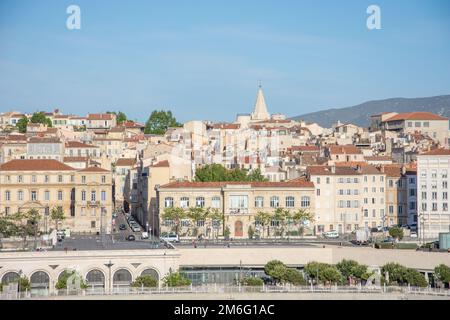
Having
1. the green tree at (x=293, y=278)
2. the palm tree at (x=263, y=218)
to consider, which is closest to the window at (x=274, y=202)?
the palm tree at (x=263, y=218)

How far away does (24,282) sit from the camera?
167ft

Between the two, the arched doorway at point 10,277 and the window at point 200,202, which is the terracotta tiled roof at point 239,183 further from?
the arched doorway at point 10,277

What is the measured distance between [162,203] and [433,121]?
141 feet

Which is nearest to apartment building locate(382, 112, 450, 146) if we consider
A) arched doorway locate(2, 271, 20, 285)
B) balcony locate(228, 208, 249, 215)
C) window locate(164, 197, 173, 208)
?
balcony locate(228, 208, 249, 215)

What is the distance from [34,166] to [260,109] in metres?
59.9

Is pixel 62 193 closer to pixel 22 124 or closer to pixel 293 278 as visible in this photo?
pixel 293 278

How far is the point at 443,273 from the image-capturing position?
52.5m

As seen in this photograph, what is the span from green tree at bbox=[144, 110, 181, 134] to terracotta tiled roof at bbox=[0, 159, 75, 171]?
140 ft

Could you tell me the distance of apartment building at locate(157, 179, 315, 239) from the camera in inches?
2753

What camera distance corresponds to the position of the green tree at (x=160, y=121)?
116438 mm

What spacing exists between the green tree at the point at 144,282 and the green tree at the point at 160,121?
6459 centimetres

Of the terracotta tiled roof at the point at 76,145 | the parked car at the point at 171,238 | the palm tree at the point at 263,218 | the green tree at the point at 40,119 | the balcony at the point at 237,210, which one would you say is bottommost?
the parked car at the point at 171,238

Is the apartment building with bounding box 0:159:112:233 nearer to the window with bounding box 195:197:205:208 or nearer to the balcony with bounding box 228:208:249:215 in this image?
the window with bounding box 195:197:205:208
